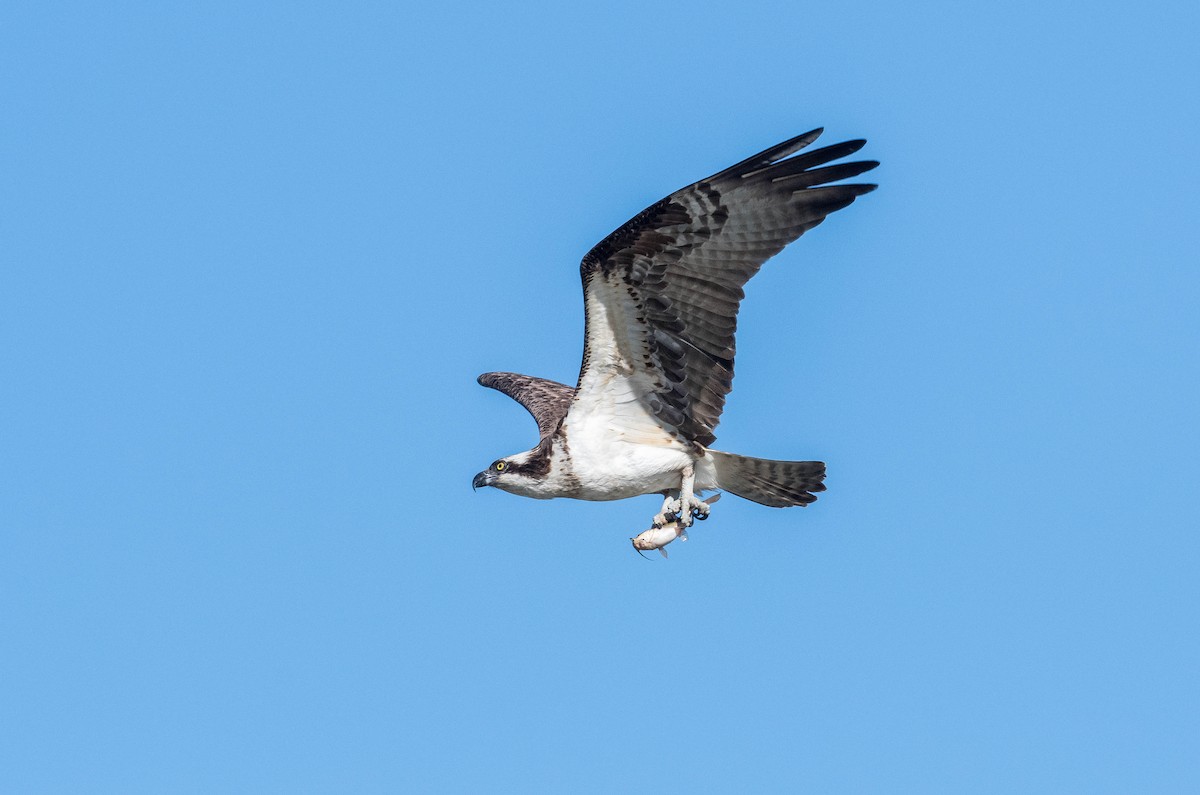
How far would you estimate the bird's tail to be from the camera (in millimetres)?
14938

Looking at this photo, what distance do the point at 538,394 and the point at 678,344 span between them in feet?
11.0

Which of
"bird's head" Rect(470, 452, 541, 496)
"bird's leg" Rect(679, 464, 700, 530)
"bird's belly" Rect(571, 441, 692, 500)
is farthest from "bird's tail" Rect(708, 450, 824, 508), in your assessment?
"bird's head" Rect(470, 452, 541, 496)

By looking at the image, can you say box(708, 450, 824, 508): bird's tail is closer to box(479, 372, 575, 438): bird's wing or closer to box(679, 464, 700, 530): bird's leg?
box(679, 464, 700, 530): bird's leg

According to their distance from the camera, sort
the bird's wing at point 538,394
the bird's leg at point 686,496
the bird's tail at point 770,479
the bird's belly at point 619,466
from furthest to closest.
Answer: the bird's wing at point 538,394, the bird's tail at point 770,479, the bird's leg at point 686,496, the bird's belly at point 619,466

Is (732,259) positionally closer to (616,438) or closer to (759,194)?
(759,194)

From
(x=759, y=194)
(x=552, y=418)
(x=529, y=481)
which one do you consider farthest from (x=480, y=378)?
(x=759, y=194)

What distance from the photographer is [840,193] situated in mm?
13688

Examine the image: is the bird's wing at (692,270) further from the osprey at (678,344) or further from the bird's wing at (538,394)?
the bird's wing at (538,394)

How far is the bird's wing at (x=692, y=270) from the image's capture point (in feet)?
44.6

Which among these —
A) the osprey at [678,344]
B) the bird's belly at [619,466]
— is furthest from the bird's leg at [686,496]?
the bird's belly at [619,466]

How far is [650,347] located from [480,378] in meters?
4.55

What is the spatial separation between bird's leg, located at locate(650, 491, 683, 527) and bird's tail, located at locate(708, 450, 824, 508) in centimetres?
51

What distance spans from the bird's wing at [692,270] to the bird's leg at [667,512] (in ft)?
2.63

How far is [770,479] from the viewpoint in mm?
15094
